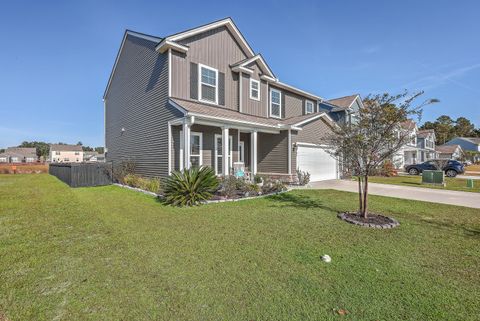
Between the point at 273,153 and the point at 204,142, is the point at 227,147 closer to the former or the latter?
the point at 204,142

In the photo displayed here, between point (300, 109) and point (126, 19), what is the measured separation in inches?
548

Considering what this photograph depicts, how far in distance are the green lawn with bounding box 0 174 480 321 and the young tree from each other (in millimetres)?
1777

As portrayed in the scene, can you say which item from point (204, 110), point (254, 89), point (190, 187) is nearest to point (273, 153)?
point (254, 89)

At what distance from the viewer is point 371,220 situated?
233 inches

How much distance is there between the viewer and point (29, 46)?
13.6m

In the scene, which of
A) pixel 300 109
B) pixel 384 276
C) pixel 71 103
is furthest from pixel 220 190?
pixel 71 103

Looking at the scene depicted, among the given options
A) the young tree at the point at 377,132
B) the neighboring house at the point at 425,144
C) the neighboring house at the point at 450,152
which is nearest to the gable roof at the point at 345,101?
the young tree at the point at 377,132

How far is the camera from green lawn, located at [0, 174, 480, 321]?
100 inches

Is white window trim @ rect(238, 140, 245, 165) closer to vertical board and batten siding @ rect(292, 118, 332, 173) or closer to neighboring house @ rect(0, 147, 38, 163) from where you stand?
vertical board and batten siding @ rect(292, 118, 332, 173)

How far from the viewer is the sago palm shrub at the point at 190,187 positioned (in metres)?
7.89

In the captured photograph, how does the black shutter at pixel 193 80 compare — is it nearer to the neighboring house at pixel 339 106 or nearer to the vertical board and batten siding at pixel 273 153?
the vertical board and batten siding at pixel 273 153

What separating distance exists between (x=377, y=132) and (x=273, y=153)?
27.6ft

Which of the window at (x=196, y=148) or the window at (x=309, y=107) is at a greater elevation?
the window at (x=309, y=107)

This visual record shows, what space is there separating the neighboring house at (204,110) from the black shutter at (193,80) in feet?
0.17
